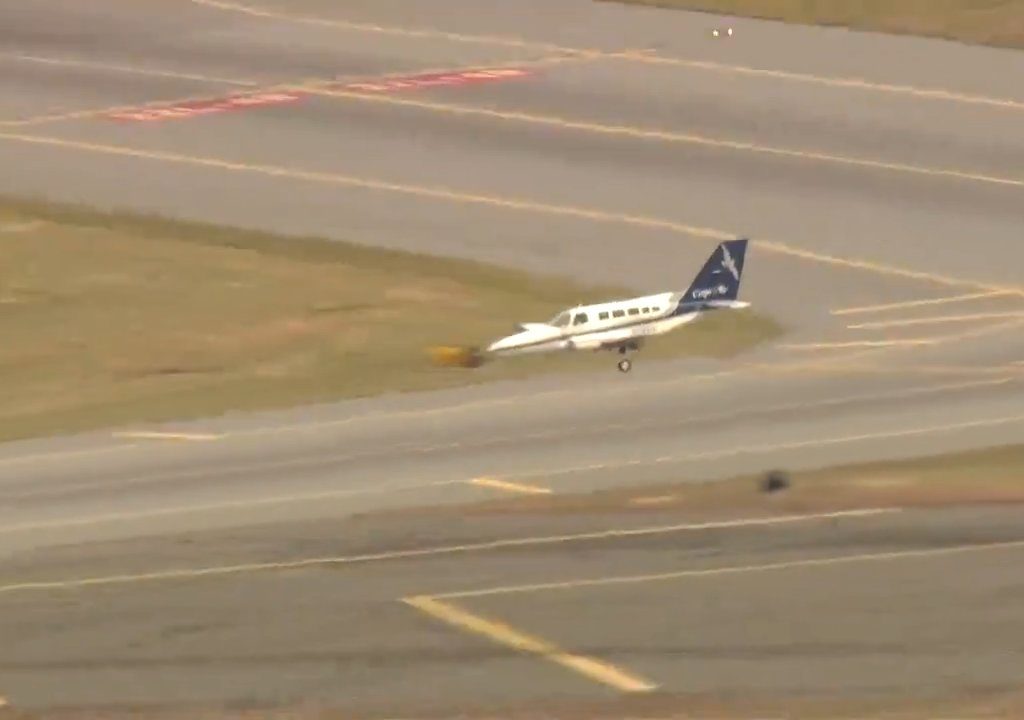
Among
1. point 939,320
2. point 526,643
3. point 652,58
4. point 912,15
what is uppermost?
point 912,15

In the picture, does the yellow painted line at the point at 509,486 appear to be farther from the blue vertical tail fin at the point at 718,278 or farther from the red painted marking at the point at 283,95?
the red painted marking at the point at 283,95

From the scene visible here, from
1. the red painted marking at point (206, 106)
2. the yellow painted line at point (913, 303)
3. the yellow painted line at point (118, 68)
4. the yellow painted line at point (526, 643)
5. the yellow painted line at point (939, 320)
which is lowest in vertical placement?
the yellow painted line at point (526, 643)

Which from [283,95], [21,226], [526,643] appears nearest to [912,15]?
[283,95]

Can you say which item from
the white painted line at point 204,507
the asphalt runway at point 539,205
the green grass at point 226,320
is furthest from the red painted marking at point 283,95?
the white painted line at point 204,507

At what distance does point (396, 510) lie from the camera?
46500mm

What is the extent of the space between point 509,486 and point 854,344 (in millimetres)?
12932

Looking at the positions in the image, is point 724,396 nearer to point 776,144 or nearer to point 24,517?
point 24,517

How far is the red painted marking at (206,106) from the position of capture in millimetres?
79250

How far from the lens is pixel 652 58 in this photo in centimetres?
8012

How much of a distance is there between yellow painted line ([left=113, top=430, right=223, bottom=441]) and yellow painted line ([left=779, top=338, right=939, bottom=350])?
13291mm

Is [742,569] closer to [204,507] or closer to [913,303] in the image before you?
[204,507]

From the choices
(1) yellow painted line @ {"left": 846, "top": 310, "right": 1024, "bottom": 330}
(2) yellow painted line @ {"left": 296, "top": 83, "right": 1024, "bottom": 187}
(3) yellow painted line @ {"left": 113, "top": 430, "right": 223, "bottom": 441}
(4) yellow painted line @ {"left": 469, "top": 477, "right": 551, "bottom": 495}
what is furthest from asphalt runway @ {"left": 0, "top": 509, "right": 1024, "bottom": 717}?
(2) yellow painted line @ {"left": 296, "top": 83, "right": 1024, "bottom": 187}

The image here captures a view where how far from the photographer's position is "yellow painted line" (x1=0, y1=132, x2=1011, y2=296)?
63.9 meters

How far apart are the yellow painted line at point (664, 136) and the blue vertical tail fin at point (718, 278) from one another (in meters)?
16.7
